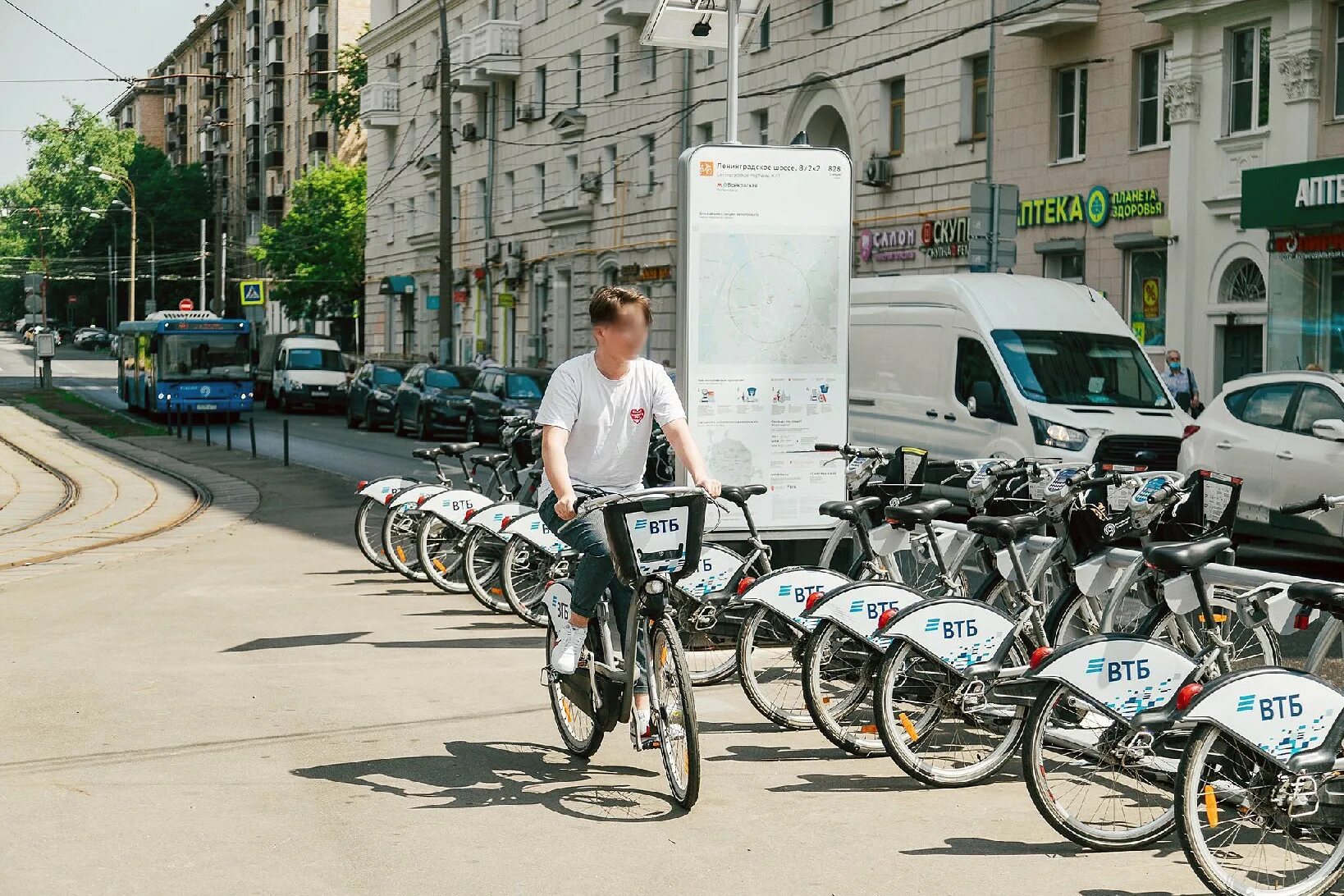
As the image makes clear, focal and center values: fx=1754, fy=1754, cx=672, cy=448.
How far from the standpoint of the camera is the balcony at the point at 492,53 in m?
48.3

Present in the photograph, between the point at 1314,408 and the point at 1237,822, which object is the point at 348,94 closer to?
the point at 1314,408

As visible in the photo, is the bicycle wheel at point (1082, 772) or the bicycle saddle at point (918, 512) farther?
the bicycle saddle at point (918, 512)

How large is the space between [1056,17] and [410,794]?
72.1 ft

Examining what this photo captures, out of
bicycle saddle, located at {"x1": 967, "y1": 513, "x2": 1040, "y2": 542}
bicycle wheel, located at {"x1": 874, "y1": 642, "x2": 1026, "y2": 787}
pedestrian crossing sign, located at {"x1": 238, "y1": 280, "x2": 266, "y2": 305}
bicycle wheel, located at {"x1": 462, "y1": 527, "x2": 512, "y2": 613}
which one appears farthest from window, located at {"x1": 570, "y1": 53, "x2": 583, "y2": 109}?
bicycle wheel, located at {"x1": 874, "y1": 642, "x2": 1026, "y2": 787}

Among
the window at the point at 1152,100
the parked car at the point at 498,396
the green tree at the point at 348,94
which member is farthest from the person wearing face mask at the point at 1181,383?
the green tree at the point at 348,94

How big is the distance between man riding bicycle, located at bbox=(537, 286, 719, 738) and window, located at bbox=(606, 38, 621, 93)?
3714 cm

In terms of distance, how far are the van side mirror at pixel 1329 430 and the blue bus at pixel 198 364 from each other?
93.1 feet

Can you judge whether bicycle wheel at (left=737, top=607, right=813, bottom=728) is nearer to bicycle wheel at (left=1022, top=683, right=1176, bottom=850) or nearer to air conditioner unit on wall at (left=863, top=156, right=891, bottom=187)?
bicycle wheel at (left=1022, top=683, right=1176, bottom=850)

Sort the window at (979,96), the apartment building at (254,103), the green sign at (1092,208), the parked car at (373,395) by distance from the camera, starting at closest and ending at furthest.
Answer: the green sign at (1092,208), the window at (979,96), the parked car at (373,395), the apartment building at (254,103)

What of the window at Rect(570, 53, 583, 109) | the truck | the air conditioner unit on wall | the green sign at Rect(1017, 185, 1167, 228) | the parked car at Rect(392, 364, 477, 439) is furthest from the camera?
the window at Rect(570, 53, 583, 109)

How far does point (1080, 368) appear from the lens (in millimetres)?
16859

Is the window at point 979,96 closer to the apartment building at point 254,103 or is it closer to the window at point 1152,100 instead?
the window at point 1152,100

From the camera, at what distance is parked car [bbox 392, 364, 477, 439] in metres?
31.2

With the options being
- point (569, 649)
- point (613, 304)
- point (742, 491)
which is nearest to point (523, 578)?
point (742, 491)
